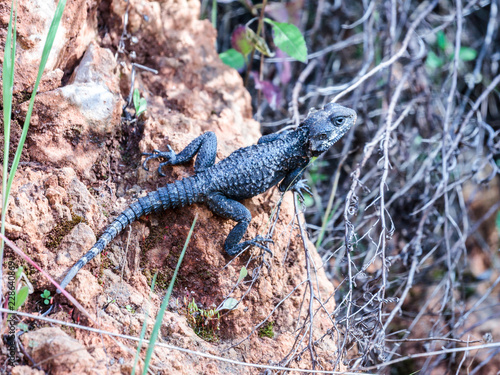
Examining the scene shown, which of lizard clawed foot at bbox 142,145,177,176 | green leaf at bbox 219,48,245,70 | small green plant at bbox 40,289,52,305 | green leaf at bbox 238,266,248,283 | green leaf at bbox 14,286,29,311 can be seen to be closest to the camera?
green leaf at bbox 14,286,29,311

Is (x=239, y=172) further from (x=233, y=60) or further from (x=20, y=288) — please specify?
(x=20, y=288)

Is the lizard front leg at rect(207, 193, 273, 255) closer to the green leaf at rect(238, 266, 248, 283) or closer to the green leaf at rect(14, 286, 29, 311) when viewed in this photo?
the green leaf at rect(238, 266, 248, 283)

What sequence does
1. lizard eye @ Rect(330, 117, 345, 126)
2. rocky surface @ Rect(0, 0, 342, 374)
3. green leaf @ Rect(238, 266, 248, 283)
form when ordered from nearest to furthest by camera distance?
1. rocky surface @ Rect(0, 0, 342, 374)
2. green leaf @ Rect(238, 266, 248, 283)
3. lizard eye @ Rect(330, 117, 345, 126)

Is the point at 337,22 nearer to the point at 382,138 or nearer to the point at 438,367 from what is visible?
the point at 382,138

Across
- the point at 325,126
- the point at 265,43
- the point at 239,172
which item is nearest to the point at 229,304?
the point at 239,172

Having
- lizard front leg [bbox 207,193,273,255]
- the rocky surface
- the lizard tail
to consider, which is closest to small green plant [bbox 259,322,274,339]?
the rocky surface

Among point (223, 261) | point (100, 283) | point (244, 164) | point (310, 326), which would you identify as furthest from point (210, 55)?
point (310, 326)
